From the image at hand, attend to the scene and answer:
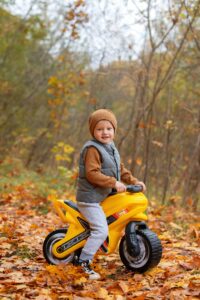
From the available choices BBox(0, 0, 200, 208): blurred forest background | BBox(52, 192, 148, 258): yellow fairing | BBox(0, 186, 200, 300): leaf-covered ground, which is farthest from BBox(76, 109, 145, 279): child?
BBox(0, 0, 200, 208): blurred forest background

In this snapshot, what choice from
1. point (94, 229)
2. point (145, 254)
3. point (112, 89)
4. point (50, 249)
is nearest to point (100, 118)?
point (94, 229)

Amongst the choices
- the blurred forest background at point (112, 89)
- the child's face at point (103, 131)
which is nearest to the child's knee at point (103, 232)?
the child's face at point (103, 131)

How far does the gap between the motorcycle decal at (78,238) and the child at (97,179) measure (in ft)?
0.52

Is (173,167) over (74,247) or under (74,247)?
over

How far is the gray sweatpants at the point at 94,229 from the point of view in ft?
13.9

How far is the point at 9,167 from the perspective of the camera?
16.5 m

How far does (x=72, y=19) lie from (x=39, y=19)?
343 centimetres

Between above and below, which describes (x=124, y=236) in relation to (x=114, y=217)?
below

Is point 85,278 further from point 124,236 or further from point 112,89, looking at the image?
point 112,89

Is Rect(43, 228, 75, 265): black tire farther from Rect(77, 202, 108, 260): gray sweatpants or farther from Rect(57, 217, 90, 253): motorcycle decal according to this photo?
Rect(77, 202, 108, 260): gray sweatpants

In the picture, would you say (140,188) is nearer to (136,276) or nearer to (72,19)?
(136,276)

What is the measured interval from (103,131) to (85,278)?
4.66ft

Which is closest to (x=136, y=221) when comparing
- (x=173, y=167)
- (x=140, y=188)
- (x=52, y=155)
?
(x=140, y=188)

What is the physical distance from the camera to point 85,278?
4047 millimetres
